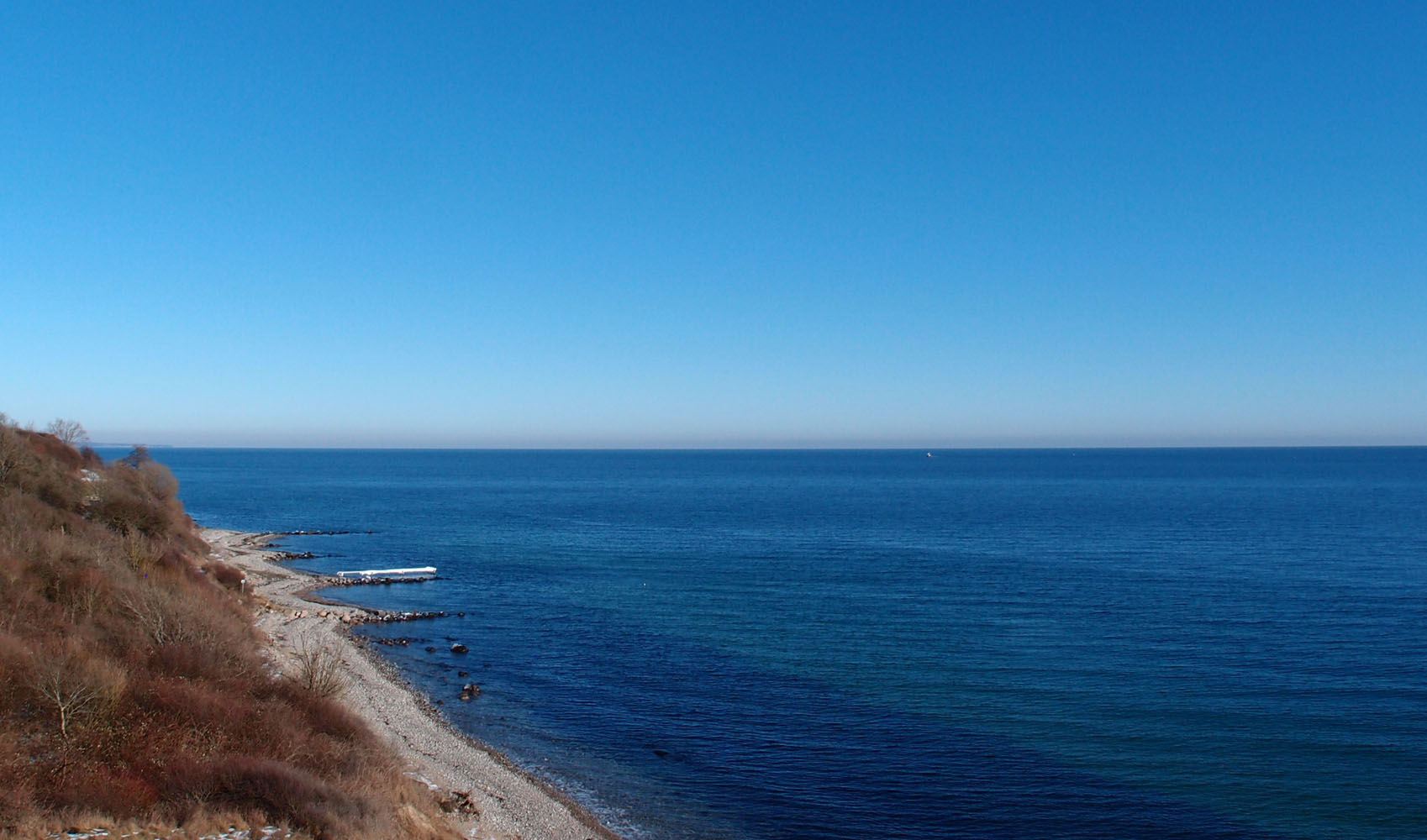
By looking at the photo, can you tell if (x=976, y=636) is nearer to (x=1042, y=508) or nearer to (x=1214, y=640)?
(x=1214, y=640)

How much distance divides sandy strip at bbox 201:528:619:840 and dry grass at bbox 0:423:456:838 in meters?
2.44

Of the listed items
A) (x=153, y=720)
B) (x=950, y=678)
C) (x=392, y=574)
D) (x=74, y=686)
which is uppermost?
(x=74, y=686)

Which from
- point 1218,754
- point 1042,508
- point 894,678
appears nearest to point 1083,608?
point 894,678

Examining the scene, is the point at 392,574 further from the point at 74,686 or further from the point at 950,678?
the point at 74,686

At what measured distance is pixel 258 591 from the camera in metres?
61.7

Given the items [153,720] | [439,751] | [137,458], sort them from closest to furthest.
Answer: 1. [153,720]
2. [439,751]
3. [137,458]

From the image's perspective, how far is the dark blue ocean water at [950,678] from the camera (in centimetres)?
2867

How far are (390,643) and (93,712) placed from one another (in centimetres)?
2950

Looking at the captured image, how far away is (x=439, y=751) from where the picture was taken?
3141 cm

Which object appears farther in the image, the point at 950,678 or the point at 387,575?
the point at 387,575

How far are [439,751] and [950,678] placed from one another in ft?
75.2

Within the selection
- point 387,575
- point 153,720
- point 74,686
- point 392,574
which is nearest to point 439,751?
point 153,720

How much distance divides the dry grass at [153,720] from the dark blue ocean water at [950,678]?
915cm

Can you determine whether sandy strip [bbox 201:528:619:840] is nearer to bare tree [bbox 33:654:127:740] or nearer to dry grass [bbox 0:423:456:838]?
dry grass [bbox 0:423:456:838]
